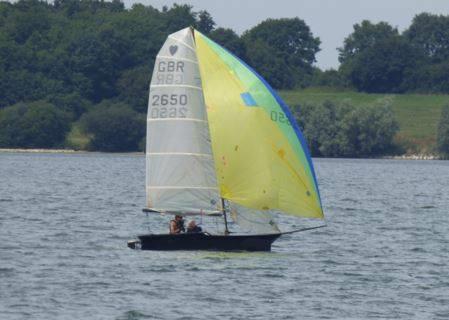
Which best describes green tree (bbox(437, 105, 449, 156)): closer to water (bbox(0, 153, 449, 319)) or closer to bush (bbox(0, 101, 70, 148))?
bush (bbox(0, 101, 70, 148))

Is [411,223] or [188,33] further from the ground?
[188,33]

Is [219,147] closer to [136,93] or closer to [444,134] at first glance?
[444,134]

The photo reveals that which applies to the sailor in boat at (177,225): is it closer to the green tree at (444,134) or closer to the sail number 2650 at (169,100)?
the sail number 2650 at (169,100)

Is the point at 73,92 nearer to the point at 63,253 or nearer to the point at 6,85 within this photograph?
the point at 6,85

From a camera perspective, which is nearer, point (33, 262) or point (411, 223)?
point (33, 262)

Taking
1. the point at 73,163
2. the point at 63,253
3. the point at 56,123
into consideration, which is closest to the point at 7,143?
the point at 56,123

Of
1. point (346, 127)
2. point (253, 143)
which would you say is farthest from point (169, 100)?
point (346, 127)

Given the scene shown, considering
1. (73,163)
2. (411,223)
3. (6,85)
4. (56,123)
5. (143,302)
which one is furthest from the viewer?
(6,85)

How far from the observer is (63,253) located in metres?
54.4

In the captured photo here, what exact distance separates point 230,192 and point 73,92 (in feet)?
486

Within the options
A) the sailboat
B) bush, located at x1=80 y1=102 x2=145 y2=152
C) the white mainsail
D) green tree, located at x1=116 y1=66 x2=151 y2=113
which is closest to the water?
the sailboat

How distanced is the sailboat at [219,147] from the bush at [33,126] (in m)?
125

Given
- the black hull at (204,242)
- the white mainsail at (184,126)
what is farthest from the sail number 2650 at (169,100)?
the black hull at (204,242)

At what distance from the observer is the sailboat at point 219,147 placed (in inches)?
2035
